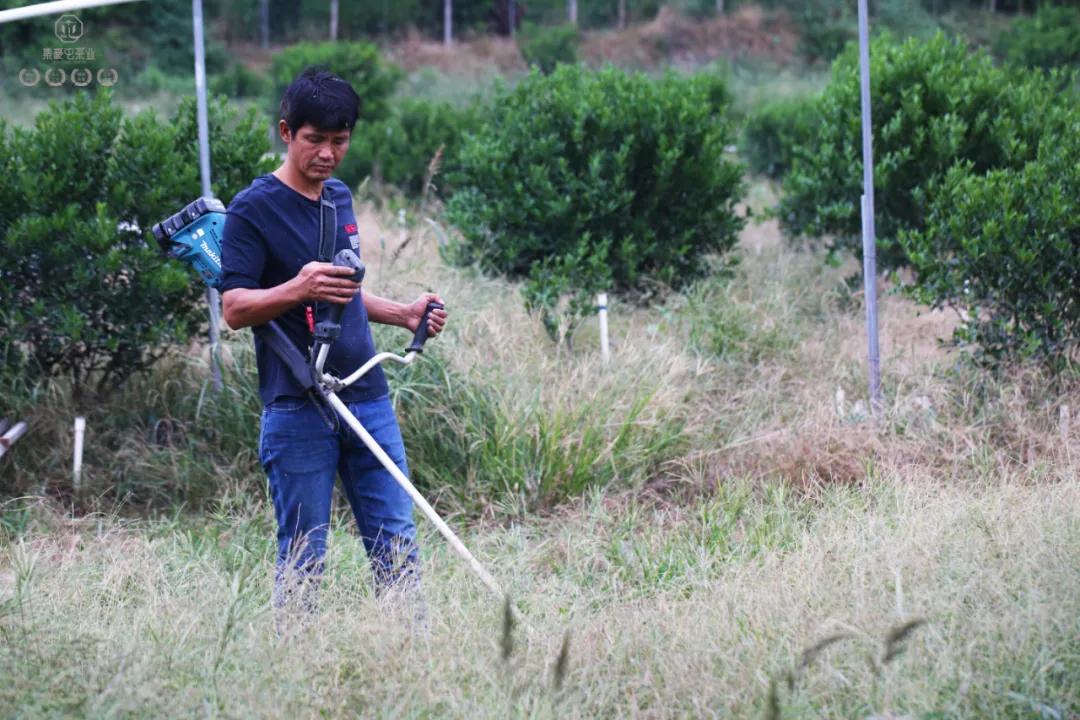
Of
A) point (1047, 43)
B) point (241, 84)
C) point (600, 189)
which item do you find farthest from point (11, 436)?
point (241, 84)

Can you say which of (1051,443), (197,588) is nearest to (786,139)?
(1051,443)

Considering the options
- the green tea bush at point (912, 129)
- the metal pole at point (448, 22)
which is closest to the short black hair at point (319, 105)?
the green tea bush at point (912, 129)

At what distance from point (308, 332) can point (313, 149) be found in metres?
0.52

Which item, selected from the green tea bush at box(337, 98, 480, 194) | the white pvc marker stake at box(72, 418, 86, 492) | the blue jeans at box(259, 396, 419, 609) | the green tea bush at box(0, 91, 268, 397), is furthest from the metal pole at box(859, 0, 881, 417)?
the green tea bush at box(337, 98, 480, 194)

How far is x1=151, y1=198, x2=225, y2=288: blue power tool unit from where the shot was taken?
12.0ft

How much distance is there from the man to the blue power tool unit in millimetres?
203

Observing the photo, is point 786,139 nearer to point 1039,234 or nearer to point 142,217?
point 1039,234

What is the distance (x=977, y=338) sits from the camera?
5934mm

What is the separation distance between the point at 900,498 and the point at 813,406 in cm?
141

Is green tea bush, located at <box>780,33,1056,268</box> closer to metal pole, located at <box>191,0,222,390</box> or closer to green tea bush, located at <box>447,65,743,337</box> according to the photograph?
green tea bush, located at <box>447,65,743,337</box>

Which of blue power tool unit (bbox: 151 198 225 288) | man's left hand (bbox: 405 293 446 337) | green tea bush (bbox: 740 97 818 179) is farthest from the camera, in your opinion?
green tea bush (bbox: 740 97 818 179)

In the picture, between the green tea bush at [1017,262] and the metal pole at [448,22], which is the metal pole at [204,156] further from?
the metal pole at [448,22]

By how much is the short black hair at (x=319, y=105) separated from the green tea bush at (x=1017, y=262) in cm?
348

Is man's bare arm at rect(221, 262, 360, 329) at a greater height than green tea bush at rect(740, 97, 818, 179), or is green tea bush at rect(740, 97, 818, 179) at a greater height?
man's bare arm at rect(221, 262, 360, 329)
